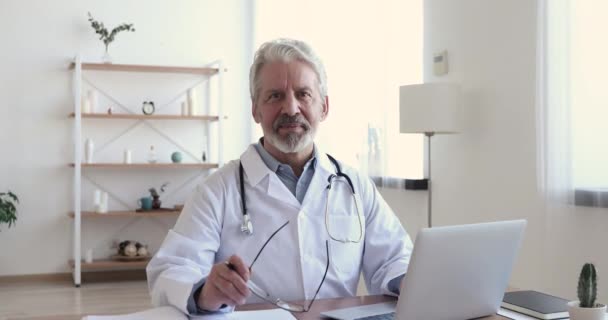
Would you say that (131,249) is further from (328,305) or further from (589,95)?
(328,305)

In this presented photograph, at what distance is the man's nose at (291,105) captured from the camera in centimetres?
179

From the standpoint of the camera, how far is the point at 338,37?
4.58 meters

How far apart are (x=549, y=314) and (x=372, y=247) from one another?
537 mm

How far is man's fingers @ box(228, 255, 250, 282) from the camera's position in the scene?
125 centimetres

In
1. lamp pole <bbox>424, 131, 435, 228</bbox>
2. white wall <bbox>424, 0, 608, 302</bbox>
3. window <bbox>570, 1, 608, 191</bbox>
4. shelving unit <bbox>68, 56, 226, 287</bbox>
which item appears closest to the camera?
window <bbox>570, 1, 608, 191</bbox>

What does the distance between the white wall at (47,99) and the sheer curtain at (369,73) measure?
4.97 ft

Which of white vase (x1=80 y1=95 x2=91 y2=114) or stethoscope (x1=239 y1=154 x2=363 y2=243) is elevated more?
white vase (x1=80 y1=95 x2=91 y2=114)

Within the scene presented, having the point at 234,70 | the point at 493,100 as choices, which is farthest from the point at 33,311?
the point at 493,100

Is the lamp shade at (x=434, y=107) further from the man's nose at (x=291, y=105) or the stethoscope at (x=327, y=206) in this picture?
the man's nose at (x=291, y=105)

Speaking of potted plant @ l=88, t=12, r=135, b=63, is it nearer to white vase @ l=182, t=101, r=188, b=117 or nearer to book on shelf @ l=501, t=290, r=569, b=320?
white vase @ l=182, t=101, r=188, b=117

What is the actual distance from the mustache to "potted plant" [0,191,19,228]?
3.84 metres

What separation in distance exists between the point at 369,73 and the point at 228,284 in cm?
315

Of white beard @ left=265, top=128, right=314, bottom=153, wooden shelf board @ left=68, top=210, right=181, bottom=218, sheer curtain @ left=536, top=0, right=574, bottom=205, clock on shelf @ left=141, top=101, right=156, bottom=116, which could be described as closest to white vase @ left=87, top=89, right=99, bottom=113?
clock on shelf @ left=141, top=101, right=156, bottom=116

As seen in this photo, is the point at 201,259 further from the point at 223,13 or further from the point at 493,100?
the point at 223,13
